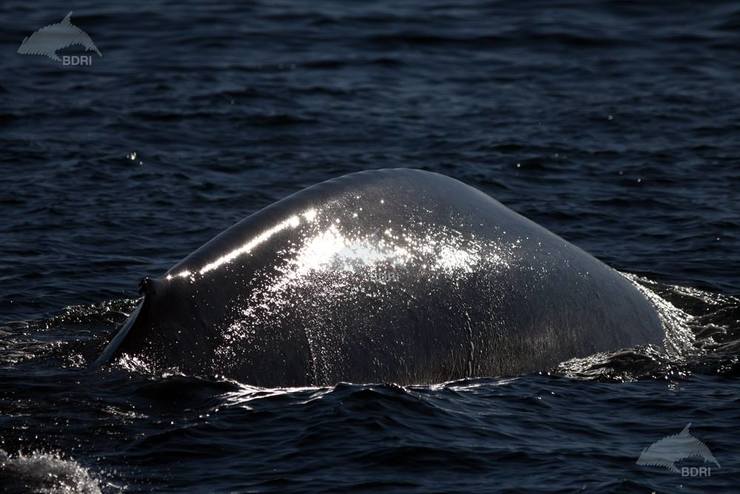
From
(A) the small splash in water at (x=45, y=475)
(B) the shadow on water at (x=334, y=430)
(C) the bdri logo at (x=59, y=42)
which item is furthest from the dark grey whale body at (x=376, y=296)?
(C) the bdri logo at (x=59, y=42)

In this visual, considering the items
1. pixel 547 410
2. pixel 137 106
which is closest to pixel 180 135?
pixel 137 106

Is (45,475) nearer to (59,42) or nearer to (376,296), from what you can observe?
(376,296)

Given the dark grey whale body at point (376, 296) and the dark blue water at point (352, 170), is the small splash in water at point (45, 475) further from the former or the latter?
the dark grey whale body at point (376, 296)

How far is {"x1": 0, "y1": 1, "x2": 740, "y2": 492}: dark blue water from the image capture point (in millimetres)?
8867

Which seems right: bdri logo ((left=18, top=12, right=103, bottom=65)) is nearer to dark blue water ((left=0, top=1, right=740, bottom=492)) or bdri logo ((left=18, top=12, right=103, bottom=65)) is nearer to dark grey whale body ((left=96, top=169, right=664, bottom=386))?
dark blue water ((left=0, top=1, right=740, bottom=492))

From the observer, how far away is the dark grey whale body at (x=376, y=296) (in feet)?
28.5

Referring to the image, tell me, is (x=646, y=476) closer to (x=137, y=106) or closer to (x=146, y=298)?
(x=146, y=298)

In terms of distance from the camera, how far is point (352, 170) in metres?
18.7

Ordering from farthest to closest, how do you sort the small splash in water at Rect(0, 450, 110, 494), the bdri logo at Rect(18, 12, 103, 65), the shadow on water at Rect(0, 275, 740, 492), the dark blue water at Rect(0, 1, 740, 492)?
the bdri logo at Rect(18, 12, 103, 65) → the dark blue water at Rect(0, 1, 740, 492) → the shadow on water at Rect(0, 275, 740, 492) → the small splash in water at Rect(0, 450, 110, 494)

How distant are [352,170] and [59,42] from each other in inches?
428

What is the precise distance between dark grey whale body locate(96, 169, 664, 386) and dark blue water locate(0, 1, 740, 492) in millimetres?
225

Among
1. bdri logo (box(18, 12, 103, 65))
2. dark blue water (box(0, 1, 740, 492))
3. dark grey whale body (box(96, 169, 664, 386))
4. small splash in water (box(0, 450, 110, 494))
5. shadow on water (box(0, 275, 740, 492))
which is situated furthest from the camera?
bdri logo (box(18, 12, 103, 65))

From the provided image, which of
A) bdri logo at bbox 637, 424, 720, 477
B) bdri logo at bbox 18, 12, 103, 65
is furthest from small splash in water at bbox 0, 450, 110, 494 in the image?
bdri logo at bbox 18, 12, 103, 65

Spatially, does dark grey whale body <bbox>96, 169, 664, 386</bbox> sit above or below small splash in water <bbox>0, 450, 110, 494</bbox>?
above
